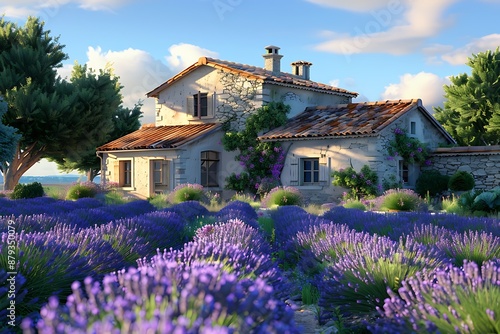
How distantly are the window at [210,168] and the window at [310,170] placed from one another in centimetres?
373

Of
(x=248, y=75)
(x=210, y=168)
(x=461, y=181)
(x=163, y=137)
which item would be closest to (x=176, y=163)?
(x=163, y=137)

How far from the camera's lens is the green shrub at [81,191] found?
1934 cm

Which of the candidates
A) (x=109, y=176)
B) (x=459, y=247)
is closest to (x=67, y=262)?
(x=459, y=247)

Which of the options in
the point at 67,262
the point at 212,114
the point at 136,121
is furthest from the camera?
the point at 136,121

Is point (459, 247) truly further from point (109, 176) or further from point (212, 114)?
point (109, 176)

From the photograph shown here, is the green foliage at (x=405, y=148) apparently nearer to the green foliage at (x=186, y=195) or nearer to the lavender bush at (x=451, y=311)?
the green foliage at (x=186, y=195)

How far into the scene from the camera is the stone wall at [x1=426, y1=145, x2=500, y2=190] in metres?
18.5

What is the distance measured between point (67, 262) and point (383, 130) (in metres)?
15.2

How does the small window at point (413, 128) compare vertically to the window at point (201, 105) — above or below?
below

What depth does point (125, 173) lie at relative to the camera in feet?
74.5

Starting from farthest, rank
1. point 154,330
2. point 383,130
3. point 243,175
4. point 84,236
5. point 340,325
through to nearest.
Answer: point 243,175
point 383,130
point 84,236
point 340,325
point 154,330

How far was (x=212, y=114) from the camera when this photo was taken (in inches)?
869

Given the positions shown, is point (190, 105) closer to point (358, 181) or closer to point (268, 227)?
point (358, 181)

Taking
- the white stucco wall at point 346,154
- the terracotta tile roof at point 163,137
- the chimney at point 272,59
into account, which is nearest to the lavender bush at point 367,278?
the white stucco wall at point 346,154
